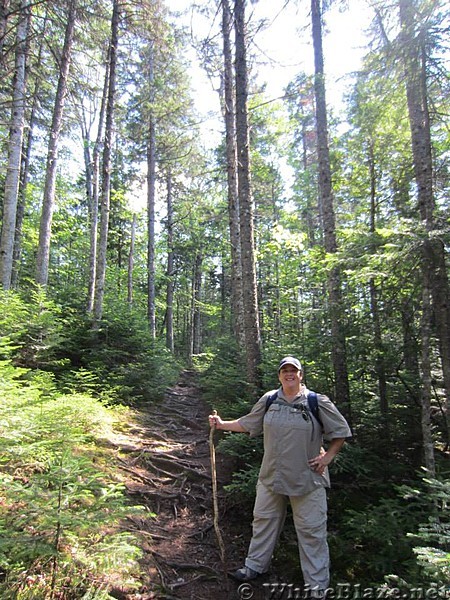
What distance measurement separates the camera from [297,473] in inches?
133

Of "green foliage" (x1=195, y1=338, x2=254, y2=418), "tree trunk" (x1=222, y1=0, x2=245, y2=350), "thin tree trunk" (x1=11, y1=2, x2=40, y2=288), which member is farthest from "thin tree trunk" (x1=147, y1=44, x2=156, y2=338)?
"green foliage" (x1=195, y1=338, x2=254, y2=418)

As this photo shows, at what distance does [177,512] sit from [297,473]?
2.41 metres

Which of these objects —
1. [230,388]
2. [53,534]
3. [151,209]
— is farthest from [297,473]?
[151,209]

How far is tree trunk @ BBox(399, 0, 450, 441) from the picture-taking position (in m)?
4.24

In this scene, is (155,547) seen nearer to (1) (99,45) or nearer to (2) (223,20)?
(2) (223,20)

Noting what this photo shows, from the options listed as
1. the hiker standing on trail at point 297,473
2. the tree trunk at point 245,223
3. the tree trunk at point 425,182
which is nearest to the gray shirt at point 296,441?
the hiker standing on trail at point 297,473

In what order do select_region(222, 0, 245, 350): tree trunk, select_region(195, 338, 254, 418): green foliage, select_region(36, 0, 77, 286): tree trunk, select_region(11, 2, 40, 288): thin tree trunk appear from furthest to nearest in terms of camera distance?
select_region(11, 2, 40, 288): thin tree trunk, select_region(222, 0, 245, 350): tree trunk, select_region(36, 0, 77, 286): tree trunk, select_region(195, 338, 254, 418): green foliage

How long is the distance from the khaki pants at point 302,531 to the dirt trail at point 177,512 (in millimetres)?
455

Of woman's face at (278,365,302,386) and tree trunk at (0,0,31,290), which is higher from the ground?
tree trunk at (0,0,31,290)

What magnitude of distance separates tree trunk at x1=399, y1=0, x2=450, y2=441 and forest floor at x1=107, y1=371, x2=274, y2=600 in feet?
10.6

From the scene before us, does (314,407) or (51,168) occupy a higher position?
(51,168)

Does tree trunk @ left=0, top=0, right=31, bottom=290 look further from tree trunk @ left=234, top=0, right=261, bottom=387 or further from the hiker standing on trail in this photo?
the hiker standing on trail

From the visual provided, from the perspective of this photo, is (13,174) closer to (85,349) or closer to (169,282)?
(85,349)

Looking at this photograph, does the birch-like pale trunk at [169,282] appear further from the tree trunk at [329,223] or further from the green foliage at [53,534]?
the green foliage at [53,534]
